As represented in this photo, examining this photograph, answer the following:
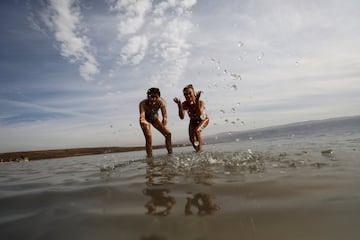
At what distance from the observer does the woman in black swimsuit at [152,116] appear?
8.48m

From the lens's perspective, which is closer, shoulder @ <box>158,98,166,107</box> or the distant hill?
shoulder @ <box>158,98,166,107</box>

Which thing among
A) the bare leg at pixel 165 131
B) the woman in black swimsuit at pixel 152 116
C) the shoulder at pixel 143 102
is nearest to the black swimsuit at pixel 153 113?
the woman in black swimsuit at pixel 152 116

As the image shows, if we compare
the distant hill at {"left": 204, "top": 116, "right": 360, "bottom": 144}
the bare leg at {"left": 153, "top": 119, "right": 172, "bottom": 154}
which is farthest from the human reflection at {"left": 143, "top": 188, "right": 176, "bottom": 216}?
the distant hill at {"left": 204, "top": 116, "right": 360, "bottom": 144}

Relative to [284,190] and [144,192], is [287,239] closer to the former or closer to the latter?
[284,190]

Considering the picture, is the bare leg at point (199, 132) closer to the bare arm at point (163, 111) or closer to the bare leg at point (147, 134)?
the bare arm at point (163, 111)

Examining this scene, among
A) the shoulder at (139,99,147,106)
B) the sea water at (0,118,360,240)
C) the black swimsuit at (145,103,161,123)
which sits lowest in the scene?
the sea water at (0,118,360,240)

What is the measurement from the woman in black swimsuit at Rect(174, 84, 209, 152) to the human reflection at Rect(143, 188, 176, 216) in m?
6.13

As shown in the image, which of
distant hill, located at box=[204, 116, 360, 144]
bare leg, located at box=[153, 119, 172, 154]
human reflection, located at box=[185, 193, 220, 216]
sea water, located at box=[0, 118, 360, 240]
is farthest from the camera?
distant hill, located at box=[204, 116, 360, 144]

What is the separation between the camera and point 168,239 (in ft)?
5.32

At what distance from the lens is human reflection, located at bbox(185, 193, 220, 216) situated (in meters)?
2.07

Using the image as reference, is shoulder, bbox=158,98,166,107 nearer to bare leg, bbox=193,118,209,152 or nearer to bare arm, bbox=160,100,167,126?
bare arm, bbox=160,100,167,126

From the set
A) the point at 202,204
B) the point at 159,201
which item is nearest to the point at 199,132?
the point at 159,201

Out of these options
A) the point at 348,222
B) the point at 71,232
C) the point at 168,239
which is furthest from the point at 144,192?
the point at 348,222

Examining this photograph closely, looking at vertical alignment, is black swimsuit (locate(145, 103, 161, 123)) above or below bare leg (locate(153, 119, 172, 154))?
above
